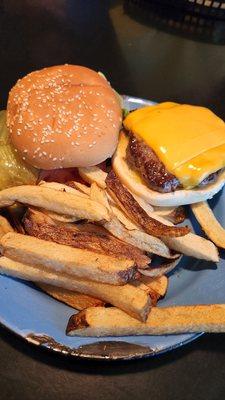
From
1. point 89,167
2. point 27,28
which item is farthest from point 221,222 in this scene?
point 27,28

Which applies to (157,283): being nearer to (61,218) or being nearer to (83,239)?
(83,239)

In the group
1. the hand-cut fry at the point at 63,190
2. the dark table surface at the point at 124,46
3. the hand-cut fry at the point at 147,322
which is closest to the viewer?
the hand-cut fry at the point at 147,322

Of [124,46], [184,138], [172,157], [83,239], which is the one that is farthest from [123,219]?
[124,46]

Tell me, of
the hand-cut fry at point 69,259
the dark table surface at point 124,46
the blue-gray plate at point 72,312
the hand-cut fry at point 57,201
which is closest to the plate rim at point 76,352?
the blue-gray plate at point 72,312

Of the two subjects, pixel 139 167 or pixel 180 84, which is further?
pixel 180 84

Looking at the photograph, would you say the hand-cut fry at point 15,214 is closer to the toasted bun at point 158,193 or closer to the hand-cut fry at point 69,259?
the hand-cut fry at point 69,259

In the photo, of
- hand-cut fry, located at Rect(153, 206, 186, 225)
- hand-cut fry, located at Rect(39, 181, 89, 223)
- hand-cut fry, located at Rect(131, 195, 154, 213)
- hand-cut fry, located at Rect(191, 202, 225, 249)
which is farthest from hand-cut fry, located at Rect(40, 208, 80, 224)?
hand-cut fry, located at Rect(191, 202, 225, 249)

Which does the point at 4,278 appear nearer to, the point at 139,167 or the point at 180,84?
the point at 139,167
